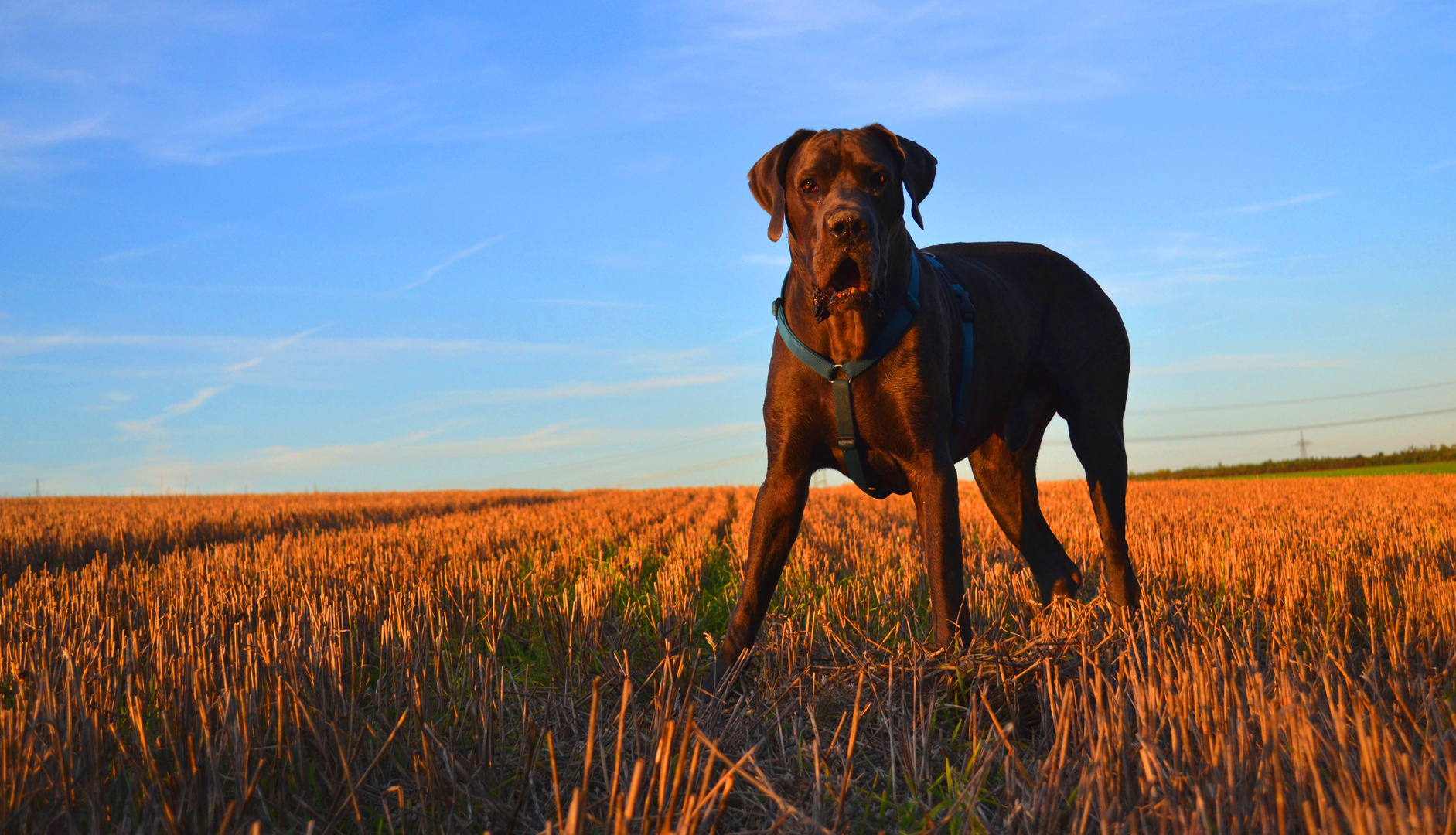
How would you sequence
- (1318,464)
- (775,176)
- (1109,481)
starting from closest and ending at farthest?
1. (775,176)
2. (1109,481)
3. (1318,464)

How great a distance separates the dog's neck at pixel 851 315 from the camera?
10.7 feet

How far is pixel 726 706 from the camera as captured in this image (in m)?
3.06

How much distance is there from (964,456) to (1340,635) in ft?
5.88

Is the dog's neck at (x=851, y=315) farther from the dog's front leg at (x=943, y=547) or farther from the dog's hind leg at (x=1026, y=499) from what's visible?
the dog's hind leg at (x=1026, y=499)

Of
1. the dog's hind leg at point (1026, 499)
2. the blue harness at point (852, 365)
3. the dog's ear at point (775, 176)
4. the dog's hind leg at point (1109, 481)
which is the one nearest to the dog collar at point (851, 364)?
the blue harness at point (852, 365)

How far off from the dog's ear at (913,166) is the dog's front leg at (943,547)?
105 centimetres

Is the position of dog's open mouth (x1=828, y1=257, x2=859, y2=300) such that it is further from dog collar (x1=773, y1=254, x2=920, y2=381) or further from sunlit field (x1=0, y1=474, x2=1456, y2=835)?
sunlit field (x1=0, y1=474, x2=1456, y2=835)

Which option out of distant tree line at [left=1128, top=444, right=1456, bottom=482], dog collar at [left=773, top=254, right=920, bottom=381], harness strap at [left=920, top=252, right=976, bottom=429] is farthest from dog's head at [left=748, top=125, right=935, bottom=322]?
distant tree line at [left=1128, top=444, right=1456, bottom=482]

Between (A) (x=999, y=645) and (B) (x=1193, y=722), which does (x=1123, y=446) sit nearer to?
(A) (x=999, y=645)

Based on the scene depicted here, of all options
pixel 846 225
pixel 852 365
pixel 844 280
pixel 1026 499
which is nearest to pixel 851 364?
pixel 852 365

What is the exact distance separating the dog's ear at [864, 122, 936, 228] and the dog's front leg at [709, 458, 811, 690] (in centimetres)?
117

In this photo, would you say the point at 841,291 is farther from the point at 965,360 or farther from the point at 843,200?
the point at 965,360

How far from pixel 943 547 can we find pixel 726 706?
98cm

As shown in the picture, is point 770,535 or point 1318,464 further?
point 1318,464
